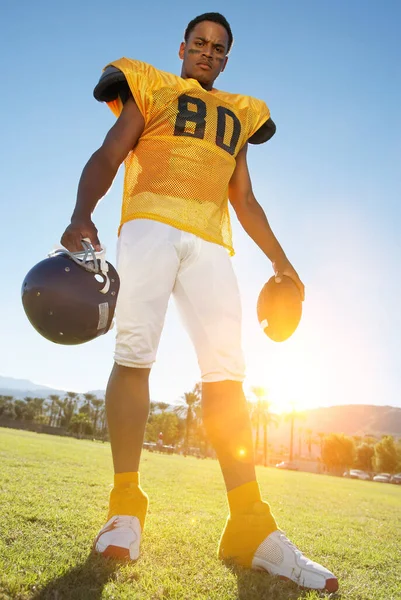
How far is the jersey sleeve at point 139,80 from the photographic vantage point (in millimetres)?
2684

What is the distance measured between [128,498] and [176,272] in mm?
1177

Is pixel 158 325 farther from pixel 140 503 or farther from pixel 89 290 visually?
pixel 140 503

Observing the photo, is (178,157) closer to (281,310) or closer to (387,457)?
(281,310)

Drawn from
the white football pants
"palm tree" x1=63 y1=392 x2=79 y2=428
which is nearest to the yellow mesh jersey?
the white football pants

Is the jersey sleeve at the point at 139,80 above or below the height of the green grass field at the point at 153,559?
above

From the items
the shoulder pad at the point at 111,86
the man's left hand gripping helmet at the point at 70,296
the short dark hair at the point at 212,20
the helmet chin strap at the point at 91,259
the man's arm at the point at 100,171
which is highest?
the short dark hair at the point at 212,20

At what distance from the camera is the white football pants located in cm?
239

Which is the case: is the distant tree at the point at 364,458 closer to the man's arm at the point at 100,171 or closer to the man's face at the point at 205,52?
the man's face at the point at 205,52

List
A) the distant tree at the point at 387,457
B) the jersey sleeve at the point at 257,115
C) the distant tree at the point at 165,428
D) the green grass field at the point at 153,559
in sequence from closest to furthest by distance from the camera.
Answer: the green grass field at the point at 153,559 → the jersey sleeve at the point at 257,115 → the distant tree at the point at 387,457 → the distant tree at the point at 165,428

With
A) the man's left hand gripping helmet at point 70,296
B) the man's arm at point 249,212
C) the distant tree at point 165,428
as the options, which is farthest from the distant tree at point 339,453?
the man's left hand gripping helmet at point 70,296

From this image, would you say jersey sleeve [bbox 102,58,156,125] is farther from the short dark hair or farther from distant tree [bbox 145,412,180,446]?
distant tree [bbox 145,412,180,446]

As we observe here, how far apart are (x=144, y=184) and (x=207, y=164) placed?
1.34 ft

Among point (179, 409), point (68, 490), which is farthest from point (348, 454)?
point (68, 490)

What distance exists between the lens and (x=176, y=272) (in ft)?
8.34
